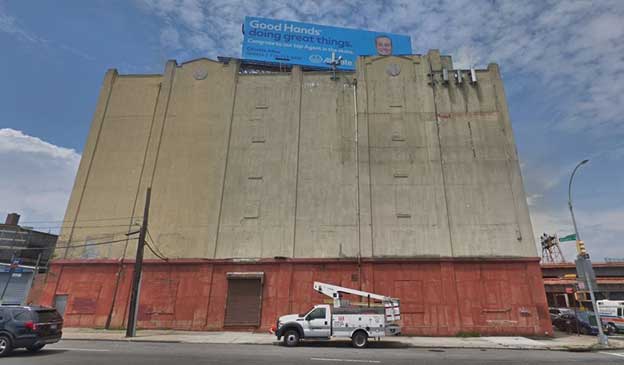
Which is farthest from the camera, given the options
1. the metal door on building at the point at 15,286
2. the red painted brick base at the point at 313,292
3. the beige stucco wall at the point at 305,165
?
the metal door on building at the point at 15,286

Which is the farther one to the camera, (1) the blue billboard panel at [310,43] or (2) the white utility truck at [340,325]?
(1) the blue billboard panel at [310,43]

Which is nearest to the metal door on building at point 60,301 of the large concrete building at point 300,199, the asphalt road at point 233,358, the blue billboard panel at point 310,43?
the large concrete building at point 300,199

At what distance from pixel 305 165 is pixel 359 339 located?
603 inches

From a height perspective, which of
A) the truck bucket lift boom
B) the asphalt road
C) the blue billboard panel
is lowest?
the asphalt road

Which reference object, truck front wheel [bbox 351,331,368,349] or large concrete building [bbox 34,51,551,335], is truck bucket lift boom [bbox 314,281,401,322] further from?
large concrete building [bbox 34,51,551,335]

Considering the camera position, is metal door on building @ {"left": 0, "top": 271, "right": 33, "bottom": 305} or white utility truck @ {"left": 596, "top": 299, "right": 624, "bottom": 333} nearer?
white utility truck @ {"left": 596, "top": 299, "right": 624, "bottom": 333}

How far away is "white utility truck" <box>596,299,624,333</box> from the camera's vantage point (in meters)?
30.1

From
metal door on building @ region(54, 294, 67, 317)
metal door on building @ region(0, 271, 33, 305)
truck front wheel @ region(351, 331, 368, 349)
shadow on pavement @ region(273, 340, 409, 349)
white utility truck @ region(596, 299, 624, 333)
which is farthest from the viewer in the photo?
metal door on building @ region(0, 271, 33, 305)

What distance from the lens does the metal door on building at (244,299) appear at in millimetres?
25469

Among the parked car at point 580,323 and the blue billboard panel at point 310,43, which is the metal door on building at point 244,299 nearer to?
the blue billboard panel at point 310,43

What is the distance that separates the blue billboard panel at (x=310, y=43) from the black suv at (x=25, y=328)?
1083 inches

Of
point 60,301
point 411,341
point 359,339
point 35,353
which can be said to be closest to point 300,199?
point 411,341

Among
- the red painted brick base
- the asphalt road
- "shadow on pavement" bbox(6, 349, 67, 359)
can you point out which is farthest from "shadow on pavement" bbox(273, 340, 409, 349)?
"shadow on pavement" bbox(6, 349, 67, 359)

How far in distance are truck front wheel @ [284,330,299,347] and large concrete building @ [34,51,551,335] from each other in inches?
301
